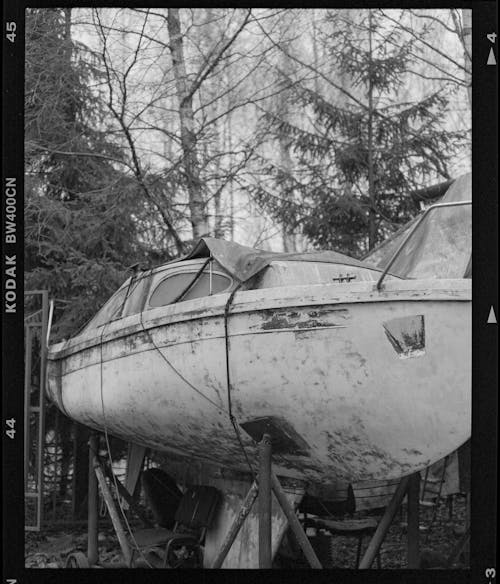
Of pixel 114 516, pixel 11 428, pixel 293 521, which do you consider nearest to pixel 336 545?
pixel 114 516

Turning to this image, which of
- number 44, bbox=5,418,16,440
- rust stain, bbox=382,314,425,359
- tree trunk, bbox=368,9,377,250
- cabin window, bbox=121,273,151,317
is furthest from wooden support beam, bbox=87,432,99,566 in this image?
tree trunk, bbox=368,9,377,250

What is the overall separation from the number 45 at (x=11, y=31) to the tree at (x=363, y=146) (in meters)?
4.93

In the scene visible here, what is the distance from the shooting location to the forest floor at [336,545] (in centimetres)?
584

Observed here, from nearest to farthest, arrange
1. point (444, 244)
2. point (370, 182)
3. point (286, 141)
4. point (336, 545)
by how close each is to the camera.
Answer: point (444, 244)
point (336, 545)
point (370, 182)
point (286, 141)

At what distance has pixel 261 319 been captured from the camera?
13.3 ft

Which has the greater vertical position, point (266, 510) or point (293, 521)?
point (266, 510)

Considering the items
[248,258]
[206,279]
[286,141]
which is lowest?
[206,279]

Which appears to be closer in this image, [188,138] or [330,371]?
[330,371]

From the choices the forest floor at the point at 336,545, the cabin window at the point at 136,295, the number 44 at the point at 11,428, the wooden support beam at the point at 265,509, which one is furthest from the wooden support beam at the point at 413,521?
the number 44 at the point at 11,428

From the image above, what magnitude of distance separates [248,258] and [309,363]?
39.5 inches

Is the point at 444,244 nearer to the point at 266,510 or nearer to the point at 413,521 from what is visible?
the point at 413,521

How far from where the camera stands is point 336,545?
6672mm

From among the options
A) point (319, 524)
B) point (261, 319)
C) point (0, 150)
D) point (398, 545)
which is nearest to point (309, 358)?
point (261, 319)

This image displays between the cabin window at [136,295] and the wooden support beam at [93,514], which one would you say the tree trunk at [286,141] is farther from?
the wooden support beam at [93,514]
